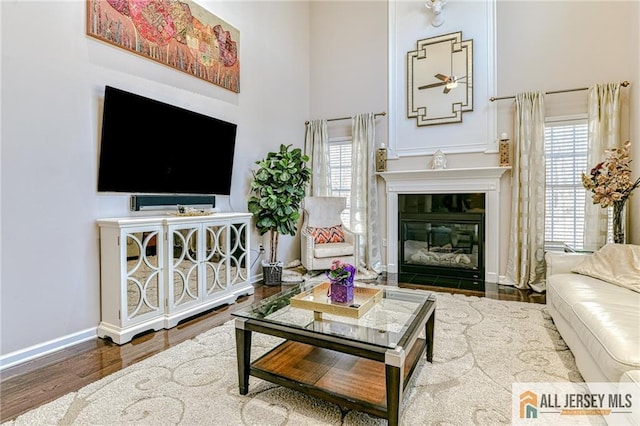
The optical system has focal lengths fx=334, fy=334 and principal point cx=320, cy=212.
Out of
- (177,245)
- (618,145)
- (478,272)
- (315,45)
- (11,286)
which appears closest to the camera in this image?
(11,286)

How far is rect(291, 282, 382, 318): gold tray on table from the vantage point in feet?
6.40

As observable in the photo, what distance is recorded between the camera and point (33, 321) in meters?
2.37

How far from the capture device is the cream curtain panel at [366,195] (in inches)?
200

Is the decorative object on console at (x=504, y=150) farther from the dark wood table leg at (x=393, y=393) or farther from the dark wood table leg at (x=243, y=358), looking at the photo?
the dark wood table leg at (x=243, y=358)

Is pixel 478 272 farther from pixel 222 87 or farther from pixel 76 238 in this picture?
pixel 76 238

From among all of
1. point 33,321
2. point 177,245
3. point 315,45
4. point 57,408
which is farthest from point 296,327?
point 315,45

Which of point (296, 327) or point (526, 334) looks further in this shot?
point (526, 334)

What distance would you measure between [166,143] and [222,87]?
112cm

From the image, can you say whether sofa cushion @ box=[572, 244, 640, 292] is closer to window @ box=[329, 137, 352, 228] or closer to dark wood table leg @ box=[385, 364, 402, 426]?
dark wood table leg @ box=[385, 364, 402, 426]

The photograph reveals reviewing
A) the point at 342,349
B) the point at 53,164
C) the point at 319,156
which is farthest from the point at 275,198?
the point at 342,349

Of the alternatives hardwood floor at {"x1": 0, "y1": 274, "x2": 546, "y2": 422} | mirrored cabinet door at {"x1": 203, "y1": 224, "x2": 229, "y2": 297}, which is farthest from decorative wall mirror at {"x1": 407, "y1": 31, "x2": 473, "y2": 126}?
hardwood floor at {"x1": 0, "y1": 274, "x2": 546, "y2": 422}

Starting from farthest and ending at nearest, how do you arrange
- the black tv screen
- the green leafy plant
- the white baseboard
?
the green leafy plant < the black tv screen < the white baseboard

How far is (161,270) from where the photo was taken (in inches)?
114

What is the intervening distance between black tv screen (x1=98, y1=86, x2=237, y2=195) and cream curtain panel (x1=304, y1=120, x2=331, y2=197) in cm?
182
